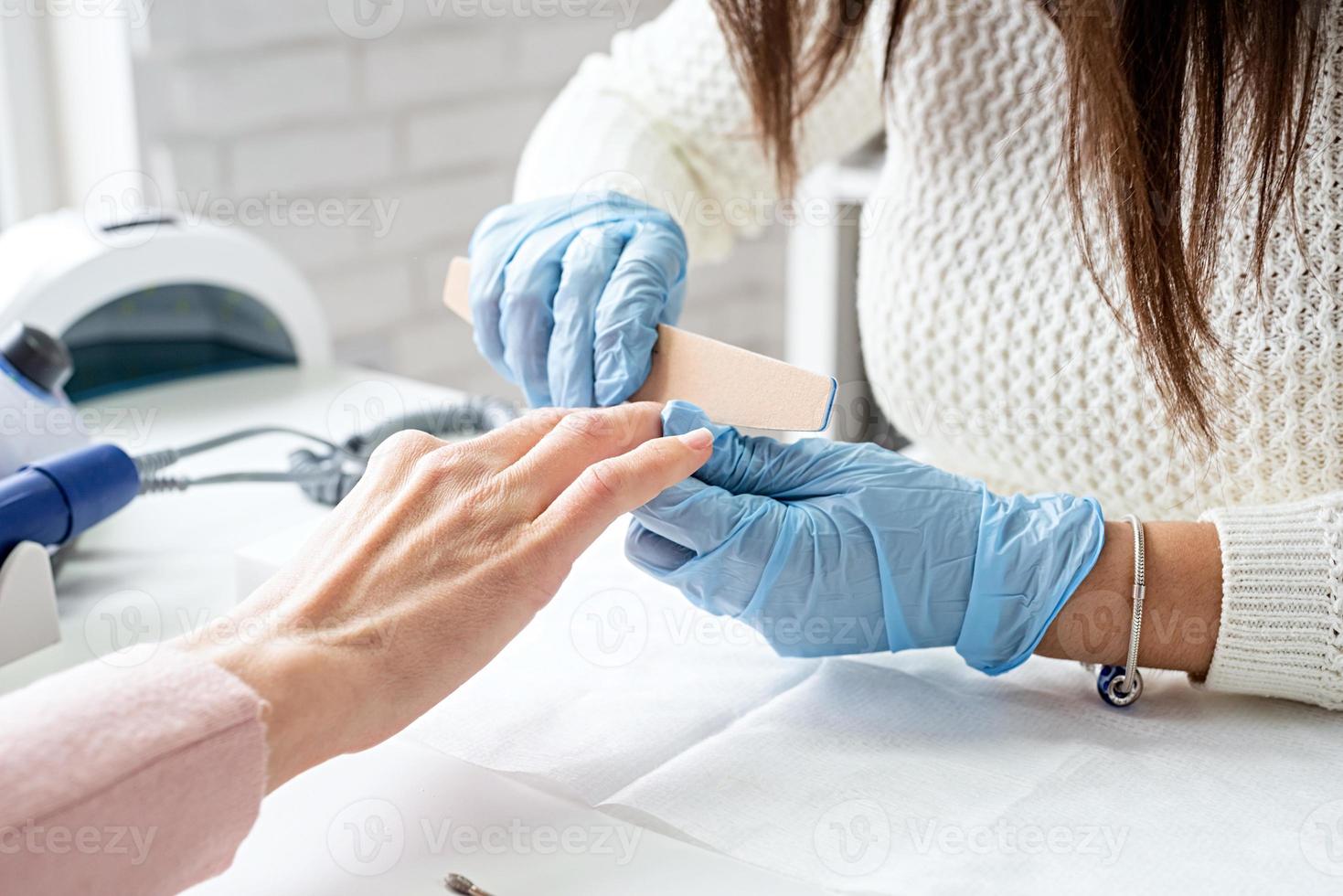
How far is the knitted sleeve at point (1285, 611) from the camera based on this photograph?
721 mm

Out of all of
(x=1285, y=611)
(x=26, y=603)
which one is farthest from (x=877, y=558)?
(x=26, y=603)

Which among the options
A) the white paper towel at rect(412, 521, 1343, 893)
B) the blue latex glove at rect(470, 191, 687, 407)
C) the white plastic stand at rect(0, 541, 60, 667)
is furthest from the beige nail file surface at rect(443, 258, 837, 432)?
the white plastic stand at rect(0, 541, 60, 667)

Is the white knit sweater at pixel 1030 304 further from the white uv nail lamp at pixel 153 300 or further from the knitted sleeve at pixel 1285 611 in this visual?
the white uv nail lamp at pixel 153 300

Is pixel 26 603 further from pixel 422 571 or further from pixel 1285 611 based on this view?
pixel 1285 611

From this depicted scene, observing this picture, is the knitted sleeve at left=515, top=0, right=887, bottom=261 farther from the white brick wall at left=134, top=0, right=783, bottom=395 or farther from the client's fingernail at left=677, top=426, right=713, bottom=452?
the white brick wall at left=134, top=0, right=783, bottom=395

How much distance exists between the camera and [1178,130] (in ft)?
2.48

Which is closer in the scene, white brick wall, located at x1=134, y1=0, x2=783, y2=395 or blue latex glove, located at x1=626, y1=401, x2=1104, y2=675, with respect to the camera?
blue latex glove, located at x1=626, y1=401, x2=1104, y2=675

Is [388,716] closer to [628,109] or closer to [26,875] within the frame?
[26,875]

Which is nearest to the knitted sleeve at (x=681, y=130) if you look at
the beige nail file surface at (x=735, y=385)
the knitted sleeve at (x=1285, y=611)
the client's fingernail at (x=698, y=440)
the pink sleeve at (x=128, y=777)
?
the beige nail file surface at (x=735, y=385)

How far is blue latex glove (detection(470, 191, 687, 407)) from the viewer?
812 millimetres

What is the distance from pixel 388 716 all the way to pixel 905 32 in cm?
66

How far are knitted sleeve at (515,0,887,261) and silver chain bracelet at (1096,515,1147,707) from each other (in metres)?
0.53

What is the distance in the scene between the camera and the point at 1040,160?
91cm

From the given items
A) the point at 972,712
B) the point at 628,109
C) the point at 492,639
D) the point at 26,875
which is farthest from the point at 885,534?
the point at 628,109
